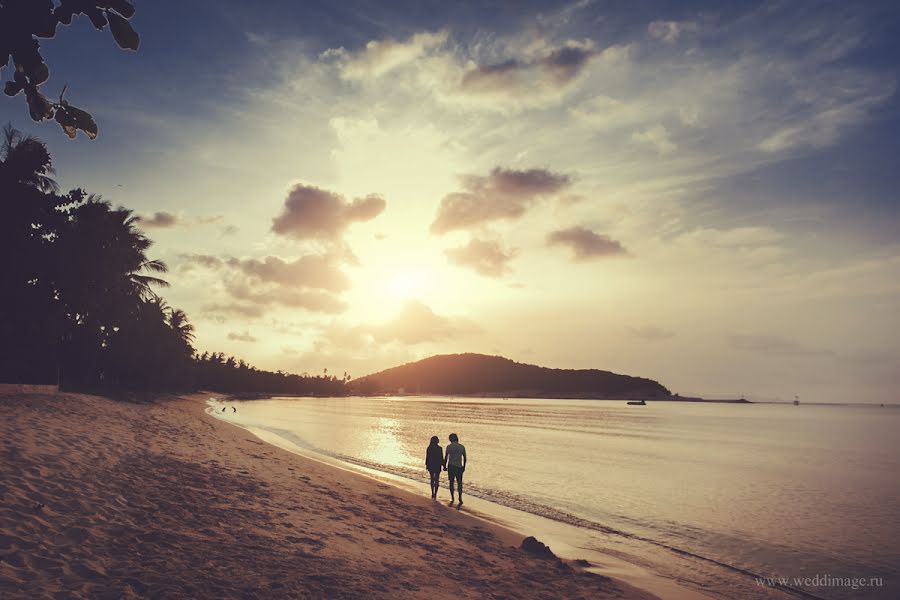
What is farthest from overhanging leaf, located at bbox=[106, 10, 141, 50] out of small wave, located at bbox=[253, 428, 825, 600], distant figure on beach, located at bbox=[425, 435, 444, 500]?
distant figure on beach, located at bbox=[425, 435, 444, 500]

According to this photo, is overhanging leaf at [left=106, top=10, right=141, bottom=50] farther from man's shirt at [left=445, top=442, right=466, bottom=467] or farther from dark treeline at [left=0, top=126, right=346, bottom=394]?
dark treeline at [left=0, top=126, right=346, bottom=394]

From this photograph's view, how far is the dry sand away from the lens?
7078mm

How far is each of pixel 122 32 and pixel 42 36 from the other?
27.8 inches

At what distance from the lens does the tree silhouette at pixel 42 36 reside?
3.10 meters

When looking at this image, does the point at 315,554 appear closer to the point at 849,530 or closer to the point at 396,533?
the point at 396,533

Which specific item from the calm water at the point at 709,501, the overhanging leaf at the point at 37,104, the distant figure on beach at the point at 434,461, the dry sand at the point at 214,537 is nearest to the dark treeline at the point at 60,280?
the dry sand at the point at 214,537

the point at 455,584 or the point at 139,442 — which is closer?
the point at 455,584

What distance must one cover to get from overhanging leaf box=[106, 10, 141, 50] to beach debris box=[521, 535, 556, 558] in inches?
471

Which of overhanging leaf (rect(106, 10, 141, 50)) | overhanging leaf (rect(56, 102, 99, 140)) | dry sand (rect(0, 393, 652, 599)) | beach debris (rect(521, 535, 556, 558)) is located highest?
overhanging leaf (rect(106, 10, 141, 50))

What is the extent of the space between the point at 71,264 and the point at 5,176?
8088mm

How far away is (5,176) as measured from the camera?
25875 millimetres

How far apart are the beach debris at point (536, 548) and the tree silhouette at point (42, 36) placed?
11737 millimetres

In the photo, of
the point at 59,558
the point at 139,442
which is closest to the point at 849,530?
the point at 59,558

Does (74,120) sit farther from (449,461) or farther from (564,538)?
(449,461)
